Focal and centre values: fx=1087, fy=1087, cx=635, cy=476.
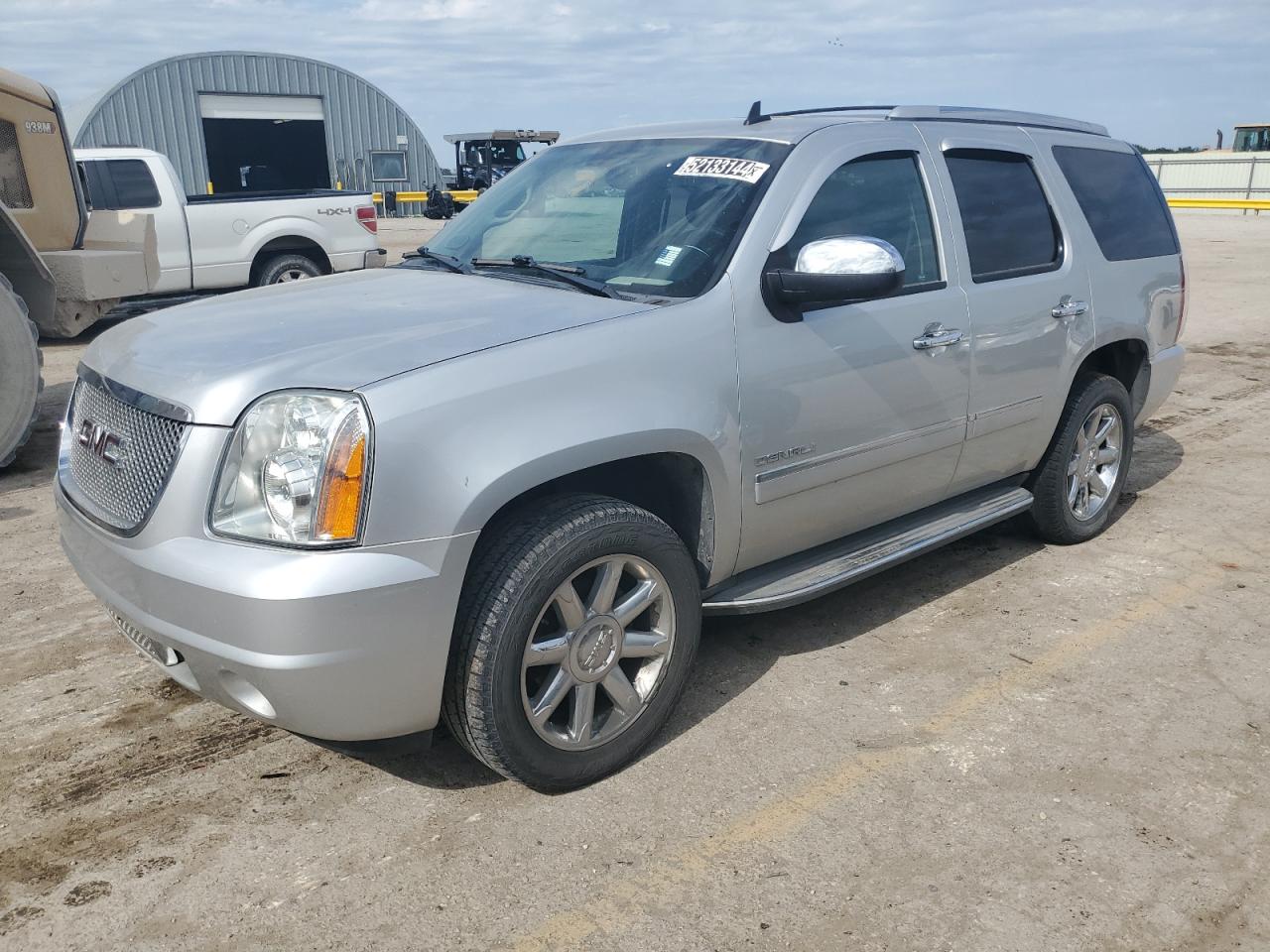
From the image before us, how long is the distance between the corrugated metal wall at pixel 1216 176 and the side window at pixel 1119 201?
101ft

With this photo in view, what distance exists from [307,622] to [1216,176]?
38797 mm

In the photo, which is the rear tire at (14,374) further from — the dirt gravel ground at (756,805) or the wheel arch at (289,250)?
the wheel arch at (289,250)

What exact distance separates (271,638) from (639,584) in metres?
1.08

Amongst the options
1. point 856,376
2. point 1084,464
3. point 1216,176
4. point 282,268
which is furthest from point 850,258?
point 1216,176

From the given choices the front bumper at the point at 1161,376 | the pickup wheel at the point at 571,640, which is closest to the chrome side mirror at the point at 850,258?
the pickup wheel at the point at 571,640

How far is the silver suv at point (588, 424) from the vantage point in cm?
265

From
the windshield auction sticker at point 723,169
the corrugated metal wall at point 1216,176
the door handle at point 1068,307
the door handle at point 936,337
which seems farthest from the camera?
the corrugated metal wall at point 1216,176

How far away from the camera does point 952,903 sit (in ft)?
8.70

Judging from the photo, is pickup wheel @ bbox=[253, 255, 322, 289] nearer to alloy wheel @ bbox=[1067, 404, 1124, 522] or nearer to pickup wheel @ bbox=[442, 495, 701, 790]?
alloy wheel @ bbox=[1067, 404, 1124, 522]

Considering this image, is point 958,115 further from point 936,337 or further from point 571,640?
point 571,640

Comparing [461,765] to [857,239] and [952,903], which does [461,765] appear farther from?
[857,239]

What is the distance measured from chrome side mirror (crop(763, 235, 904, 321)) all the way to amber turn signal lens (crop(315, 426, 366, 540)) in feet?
4.78

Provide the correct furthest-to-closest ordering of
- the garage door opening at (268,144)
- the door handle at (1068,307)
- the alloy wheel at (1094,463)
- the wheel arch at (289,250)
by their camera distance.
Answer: the garage door opening at (268,144), the wheel arch at (289,250), the alloy wheel at (1094,463), the door handle at (1068,307)

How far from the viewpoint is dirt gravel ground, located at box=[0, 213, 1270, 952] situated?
260 centimetres
